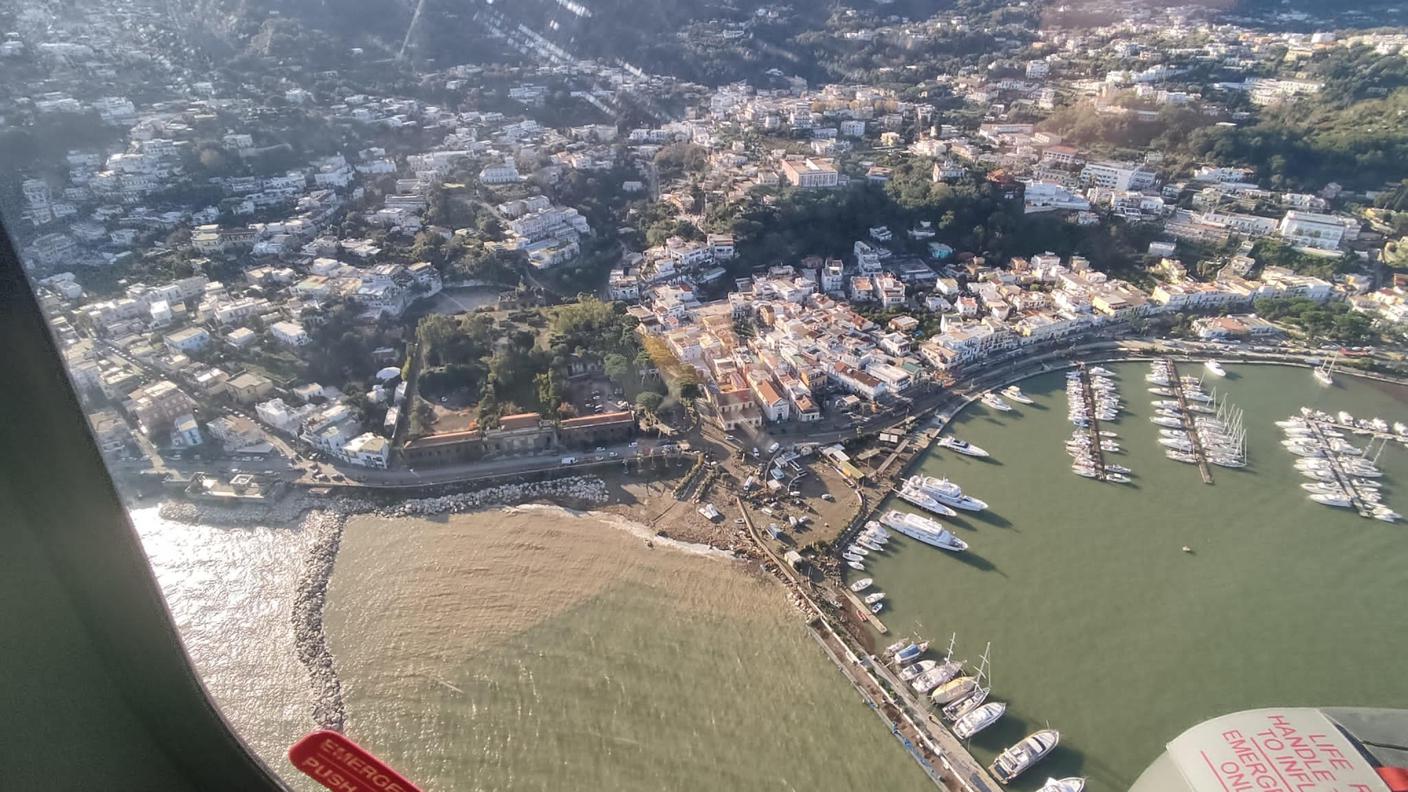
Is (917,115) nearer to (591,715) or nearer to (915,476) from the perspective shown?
(915,476)

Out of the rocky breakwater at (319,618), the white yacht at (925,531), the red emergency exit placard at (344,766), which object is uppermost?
the red emergency exit placard at (344,766)

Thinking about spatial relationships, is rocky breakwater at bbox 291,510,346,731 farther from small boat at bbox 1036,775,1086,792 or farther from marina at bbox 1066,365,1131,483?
marina at bbox 1066,365,1131,483

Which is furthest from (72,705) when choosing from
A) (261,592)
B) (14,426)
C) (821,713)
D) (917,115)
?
(917,115)

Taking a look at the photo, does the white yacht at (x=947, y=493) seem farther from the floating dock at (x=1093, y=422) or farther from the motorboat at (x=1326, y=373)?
the motorboat at (x=1326, y=373)

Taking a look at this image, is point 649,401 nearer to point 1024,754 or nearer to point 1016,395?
point 1016,395

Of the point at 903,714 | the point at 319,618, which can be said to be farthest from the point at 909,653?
the point at 319,618

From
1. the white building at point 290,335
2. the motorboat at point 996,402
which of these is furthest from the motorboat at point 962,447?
the white building at point 290,335
